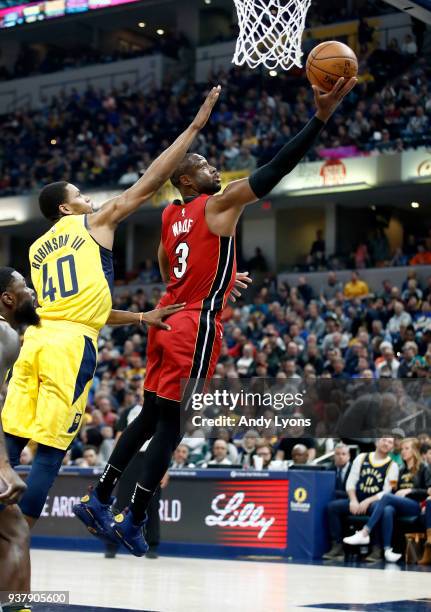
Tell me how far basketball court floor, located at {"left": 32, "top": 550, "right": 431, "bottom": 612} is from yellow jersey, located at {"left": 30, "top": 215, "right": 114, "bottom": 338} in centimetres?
188

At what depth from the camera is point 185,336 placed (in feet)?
22.5

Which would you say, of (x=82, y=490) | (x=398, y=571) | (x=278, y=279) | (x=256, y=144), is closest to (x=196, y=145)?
(x=256, y=144)

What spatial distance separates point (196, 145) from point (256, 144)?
241cm

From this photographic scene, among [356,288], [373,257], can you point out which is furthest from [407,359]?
[373,257]

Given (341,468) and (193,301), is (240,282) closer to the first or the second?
(193,301)

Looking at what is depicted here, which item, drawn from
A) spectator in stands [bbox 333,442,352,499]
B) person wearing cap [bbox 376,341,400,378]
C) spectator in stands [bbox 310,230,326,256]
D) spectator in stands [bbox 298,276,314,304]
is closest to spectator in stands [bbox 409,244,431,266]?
spectator in stands [bbox 298,276,314,304]

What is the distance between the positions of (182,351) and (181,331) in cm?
13

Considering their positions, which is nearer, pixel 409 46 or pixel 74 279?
pixel 74 279

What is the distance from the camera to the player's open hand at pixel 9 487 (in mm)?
5031

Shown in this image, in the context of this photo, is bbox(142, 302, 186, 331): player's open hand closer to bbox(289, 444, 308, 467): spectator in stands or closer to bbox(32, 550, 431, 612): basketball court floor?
bbox(32, 550, 431, 612): basketball court floor

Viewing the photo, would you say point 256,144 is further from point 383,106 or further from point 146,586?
point 146,586

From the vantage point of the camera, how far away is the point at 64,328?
6.65m

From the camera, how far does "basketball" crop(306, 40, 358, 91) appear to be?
6.53 meters

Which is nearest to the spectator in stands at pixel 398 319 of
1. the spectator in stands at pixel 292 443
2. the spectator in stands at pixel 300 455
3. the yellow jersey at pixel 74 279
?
the spectator in stands at pixel 292 443
